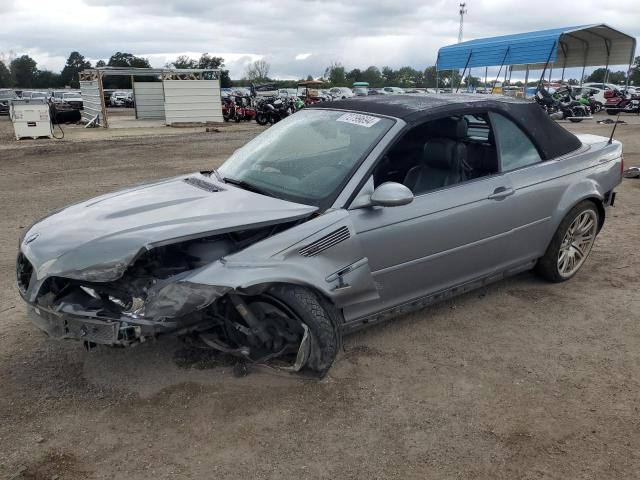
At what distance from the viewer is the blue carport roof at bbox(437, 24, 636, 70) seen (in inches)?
875

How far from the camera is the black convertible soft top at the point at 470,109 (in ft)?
11.9

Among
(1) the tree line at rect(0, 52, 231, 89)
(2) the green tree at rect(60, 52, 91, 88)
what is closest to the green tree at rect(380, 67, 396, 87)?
(1) the tree line at rect(0, 52, 231, 89)

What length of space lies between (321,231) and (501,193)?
1526 mm

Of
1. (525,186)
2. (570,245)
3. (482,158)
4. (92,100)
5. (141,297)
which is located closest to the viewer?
(141,297)

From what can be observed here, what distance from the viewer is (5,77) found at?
7631 cm

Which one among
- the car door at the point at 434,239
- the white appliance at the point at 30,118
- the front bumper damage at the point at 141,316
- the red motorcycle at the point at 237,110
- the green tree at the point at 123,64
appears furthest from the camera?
the green tree at the point at 123,64

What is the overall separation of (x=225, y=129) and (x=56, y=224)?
58.8 feet

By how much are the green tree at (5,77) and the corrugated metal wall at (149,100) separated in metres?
61.1

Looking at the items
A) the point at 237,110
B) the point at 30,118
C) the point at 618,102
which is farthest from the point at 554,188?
the point at 618,102

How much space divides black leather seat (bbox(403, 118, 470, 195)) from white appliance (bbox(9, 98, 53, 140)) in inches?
639

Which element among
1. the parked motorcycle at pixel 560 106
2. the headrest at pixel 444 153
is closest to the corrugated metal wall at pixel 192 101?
the parked motorcycle at pixel 560 106

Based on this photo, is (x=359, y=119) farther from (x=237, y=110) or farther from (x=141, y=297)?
(x=237, y=110)

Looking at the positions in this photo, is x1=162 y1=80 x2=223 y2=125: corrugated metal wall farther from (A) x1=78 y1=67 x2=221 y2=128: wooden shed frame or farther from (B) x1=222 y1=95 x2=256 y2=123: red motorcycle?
(B) x1=222 y1=95 x2=256 y2=123: red motorcycle

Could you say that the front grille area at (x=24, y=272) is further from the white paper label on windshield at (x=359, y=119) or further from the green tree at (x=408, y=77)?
the green tree at (x=408, y=77)
